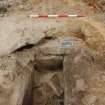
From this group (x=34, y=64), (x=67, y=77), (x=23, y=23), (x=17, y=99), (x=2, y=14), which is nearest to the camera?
(x=17, y=99)

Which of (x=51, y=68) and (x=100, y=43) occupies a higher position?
(x=100, y=43)

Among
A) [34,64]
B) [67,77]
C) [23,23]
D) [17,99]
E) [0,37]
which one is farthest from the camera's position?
[23,23]

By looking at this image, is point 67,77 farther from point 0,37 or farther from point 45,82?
point 0,37

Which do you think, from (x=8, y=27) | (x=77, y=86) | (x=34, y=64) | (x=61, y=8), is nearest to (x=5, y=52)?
(x=34, y=64)

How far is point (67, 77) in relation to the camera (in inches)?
147

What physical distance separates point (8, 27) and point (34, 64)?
2.92ft

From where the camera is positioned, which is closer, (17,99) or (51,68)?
(17,99)

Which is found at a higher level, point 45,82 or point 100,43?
point 100,43

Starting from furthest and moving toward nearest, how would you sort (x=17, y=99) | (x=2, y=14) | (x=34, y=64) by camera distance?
(x=2, y=14) → (x=34, y=64) → (x=17, y=99)

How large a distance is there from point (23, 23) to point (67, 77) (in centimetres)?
138

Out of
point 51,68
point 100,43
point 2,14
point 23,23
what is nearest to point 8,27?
point 23,23

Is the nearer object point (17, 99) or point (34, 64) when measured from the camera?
point (17, 99)

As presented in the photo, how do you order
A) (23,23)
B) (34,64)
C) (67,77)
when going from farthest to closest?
(23,23) < (34,64) < (67,77)

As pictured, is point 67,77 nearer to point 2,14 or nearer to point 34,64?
point 34,64
